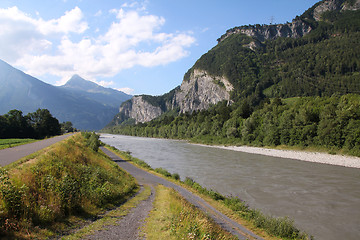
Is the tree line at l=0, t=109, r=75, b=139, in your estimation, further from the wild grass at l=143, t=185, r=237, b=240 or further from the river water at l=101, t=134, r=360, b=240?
the wild grass at l=143, t=185, r=237, b=240

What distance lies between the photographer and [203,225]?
8.38m

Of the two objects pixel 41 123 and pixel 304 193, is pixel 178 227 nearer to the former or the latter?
pixel 304 193

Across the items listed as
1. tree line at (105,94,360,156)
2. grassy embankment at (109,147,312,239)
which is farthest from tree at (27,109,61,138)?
grassy embankment at (109,147,312,239)

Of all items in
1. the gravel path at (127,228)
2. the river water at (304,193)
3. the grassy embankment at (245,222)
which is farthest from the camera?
the river water at (304,193)

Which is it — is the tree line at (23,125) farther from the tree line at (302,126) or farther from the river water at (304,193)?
the tree line at (302,126)

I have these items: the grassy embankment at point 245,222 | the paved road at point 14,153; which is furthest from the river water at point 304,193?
the paved road at point 14,153

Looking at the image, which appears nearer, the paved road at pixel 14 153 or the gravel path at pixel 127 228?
the gravel path at pixel 127 228

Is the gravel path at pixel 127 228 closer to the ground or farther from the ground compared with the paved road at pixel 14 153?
closer to the ground

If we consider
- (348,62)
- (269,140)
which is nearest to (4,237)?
(269,140)

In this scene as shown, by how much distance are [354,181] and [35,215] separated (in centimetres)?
3504

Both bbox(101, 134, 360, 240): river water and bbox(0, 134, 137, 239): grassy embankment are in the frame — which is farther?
bbox(101, 134, 360, 240): river water

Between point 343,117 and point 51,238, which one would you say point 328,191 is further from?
point 343,117

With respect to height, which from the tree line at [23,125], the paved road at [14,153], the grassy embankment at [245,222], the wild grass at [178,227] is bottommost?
the grassy embankment at [245,222]

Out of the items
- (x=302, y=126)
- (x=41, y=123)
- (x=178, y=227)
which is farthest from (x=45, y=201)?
(x=41, y=123)
